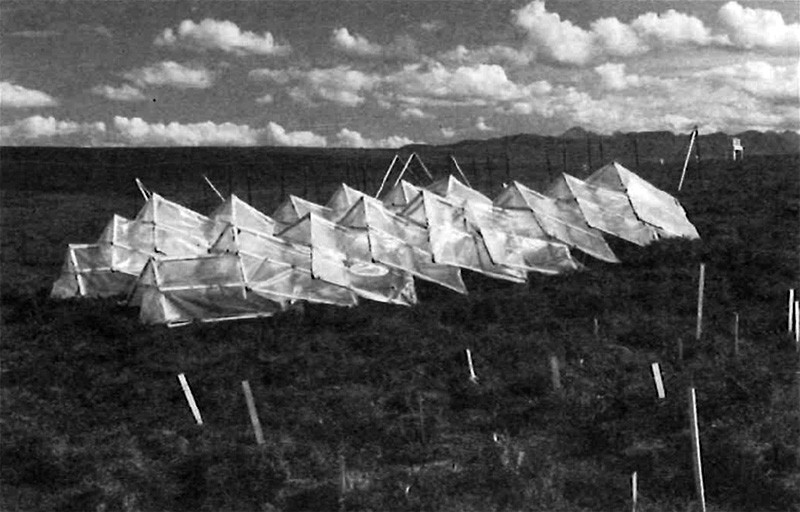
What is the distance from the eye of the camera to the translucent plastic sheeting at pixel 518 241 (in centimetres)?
2220

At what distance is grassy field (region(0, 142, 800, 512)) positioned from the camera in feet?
35.9

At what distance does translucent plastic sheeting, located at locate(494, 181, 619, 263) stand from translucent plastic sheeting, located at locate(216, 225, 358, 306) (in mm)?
6181

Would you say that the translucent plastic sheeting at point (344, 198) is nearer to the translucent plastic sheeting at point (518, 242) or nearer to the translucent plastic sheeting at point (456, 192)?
the translucent plastic sheeting at point (456, 192)

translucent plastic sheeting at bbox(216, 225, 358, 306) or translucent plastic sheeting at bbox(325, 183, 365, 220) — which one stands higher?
translucent plastic sheeting at bbox(325, 183, 365, 220)

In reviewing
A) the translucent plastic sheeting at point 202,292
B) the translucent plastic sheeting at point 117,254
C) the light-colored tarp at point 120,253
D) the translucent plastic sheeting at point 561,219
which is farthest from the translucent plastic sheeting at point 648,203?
the translucent plastic sheeting at point 117,254

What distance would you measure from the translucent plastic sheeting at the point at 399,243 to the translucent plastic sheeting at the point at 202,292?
295cm

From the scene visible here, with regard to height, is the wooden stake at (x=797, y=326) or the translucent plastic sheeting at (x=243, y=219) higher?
the translucent plastic sheeting at (x=243, y=219)

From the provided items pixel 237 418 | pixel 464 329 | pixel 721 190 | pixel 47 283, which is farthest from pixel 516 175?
pixel 237 418

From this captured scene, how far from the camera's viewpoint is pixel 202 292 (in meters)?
19.7

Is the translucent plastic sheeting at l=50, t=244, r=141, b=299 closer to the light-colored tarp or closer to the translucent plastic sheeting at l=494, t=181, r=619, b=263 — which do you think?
the light-colored tarp

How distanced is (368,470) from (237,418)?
9.87ft

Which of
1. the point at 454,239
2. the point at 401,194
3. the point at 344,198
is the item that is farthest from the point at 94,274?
the point at 401,194

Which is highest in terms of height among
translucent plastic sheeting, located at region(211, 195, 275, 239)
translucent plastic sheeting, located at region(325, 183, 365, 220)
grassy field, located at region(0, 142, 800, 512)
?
translucent plastic sheeting, located at region(325, 183, 365, 220)

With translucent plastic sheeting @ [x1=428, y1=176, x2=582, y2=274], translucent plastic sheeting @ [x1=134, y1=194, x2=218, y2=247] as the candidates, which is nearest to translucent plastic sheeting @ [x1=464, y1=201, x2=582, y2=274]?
translucent plastic sheeting @ [x1=428, y1=176, x2=582, y2=274]
